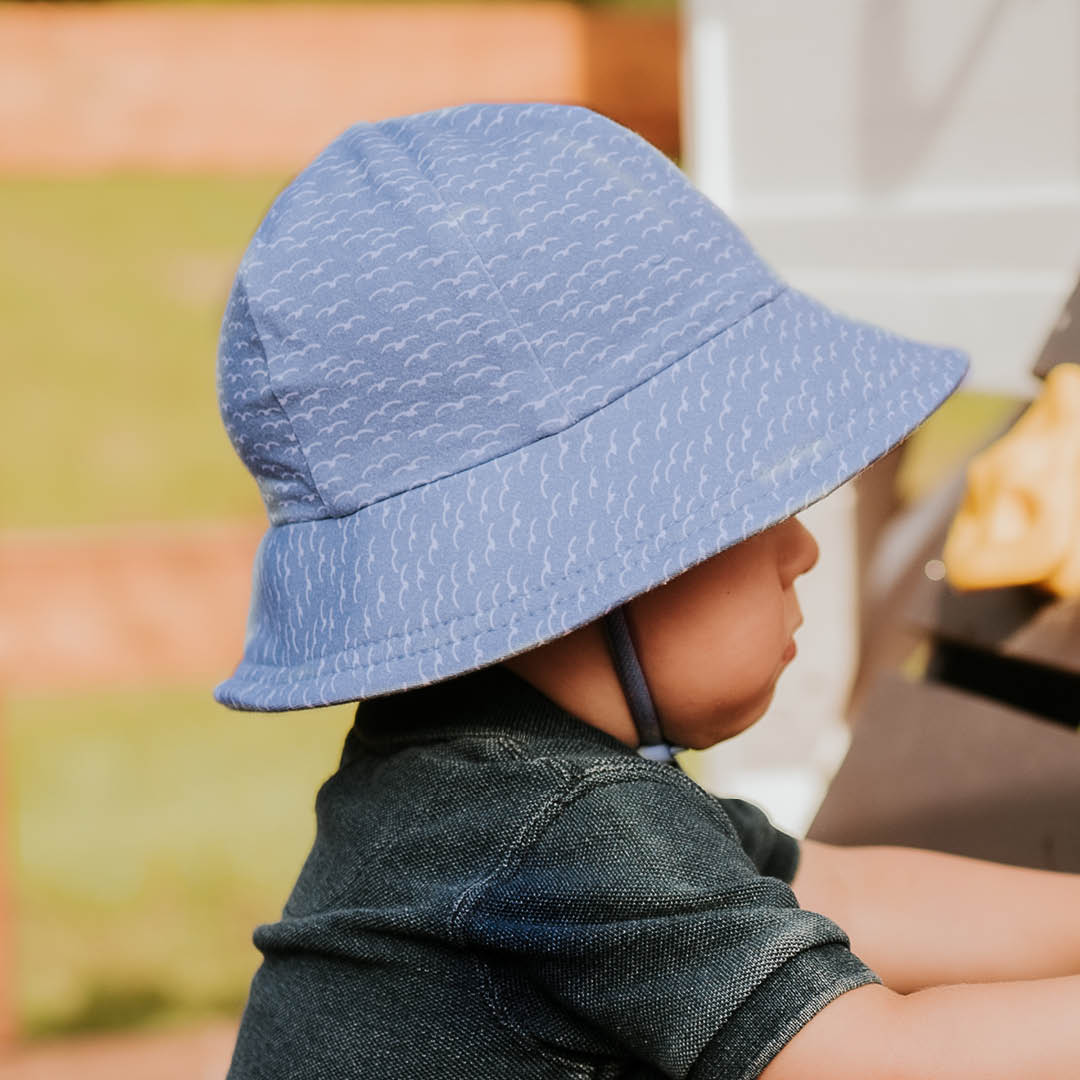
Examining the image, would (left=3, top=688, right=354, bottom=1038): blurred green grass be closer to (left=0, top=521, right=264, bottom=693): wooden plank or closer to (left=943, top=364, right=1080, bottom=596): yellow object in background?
(left=0, top=521, right=264, bottom=693): wooden plank

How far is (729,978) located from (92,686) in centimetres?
234

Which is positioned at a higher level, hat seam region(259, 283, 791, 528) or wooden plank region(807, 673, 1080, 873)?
hat seam region(259, 283, 791, 528)

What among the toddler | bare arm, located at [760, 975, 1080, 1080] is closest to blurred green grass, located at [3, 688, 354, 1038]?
the toddler

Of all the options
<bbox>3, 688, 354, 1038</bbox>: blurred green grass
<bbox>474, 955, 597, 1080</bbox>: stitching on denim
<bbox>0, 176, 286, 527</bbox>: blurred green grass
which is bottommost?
<bbox>3, 688, 354, 1038</bbox>: blurred green grass

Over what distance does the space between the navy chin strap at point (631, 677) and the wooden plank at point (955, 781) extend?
0.34 meters

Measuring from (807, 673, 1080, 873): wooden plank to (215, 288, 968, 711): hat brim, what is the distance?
0.36m

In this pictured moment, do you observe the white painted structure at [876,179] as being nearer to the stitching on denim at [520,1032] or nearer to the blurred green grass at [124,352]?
the stitching on denim at [520,1032]

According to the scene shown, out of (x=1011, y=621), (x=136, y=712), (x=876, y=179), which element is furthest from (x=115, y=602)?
(x=1011, y=621)

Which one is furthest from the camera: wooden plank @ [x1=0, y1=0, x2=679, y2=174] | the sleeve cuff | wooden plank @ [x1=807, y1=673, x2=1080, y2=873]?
wooden plank @ [x1=0, y1=0, x2=679, y2=174]

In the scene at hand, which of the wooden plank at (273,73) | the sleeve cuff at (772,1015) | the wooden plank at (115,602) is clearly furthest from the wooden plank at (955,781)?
the wooden plank at (273,73)

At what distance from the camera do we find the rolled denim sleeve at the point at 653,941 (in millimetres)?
721

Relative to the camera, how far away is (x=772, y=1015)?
2.34 feet

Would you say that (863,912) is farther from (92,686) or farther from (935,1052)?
(92,686)

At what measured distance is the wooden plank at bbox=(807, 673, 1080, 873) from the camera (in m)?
1.09
